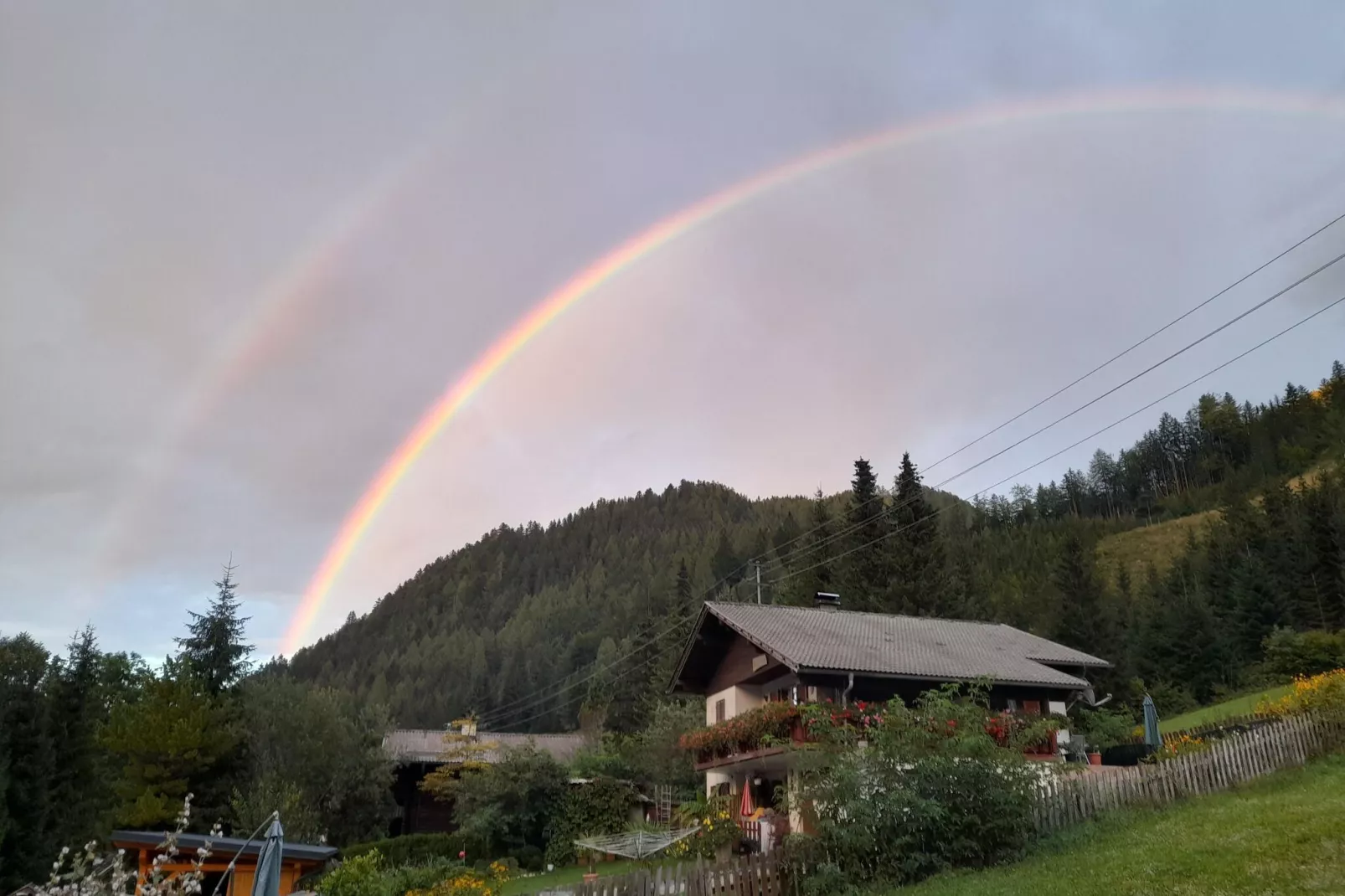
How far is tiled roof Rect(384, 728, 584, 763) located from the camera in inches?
1650

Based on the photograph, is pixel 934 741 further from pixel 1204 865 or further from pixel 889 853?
pixel 1204 865

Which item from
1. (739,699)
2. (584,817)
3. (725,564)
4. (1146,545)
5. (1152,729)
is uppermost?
(1146,545)

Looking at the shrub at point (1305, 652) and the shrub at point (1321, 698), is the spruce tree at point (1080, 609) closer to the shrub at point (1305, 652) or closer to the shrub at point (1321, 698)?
the shrub at point (1305, 652)

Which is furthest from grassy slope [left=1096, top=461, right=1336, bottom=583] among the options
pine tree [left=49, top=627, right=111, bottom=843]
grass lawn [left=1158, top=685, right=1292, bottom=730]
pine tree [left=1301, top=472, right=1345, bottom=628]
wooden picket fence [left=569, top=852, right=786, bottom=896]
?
pine tree [left=49, top=627, right=111, bottom=843]

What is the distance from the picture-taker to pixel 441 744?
48844mm

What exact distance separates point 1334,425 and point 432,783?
10862 cm

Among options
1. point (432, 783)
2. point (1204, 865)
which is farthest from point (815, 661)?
point (432, 783)

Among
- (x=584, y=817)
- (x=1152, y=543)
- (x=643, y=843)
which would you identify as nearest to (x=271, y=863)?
(x=643, y=843)

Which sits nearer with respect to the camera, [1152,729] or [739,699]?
[1152,729]

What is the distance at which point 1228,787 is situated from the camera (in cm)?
1470

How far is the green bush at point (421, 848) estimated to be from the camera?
31419 mm

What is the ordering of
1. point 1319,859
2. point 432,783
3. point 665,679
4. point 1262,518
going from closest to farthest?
1. point 1319,859
2. point 432,783
3. point 665,679
4. point 1262,518

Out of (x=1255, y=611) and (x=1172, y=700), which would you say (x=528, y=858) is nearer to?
(x=1172, y=700)

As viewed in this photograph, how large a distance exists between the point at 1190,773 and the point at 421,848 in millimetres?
27337
